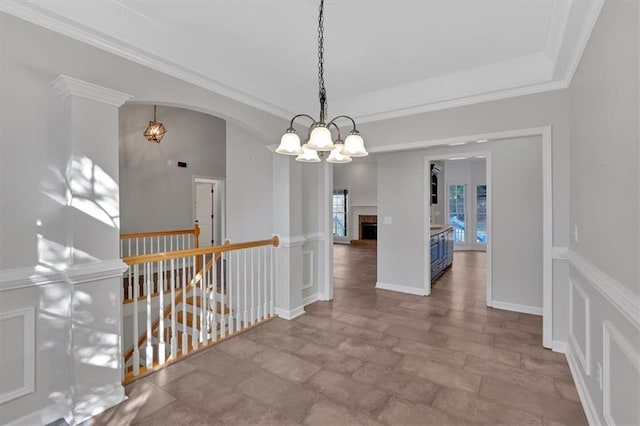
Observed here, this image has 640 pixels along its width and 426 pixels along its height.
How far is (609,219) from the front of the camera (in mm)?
1629

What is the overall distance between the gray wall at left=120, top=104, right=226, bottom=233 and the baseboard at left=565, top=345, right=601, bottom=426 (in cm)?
686

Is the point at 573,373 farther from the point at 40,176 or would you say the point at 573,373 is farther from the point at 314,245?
the point at 40,176

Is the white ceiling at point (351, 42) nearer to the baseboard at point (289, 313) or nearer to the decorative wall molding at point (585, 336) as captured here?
the decorative wall molding at point (585, 336)

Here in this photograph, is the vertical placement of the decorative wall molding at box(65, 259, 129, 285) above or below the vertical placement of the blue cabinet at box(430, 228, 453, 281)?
above

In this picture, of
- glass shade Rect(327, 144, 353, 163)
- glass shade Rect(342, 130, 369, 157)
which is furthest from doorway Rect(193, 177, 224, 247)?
glass shade Rect(342, 130, 369, 157)

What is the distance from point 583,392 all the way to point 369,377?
1.51m

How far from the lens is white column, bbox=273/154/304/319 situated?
3832mm

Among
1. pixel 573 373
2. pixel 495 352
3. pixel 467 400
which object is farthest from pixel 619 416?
pixel 495 352

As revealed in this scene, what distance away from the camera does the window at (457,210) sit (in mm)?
10273

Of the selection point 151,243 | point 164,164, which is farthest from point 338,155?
point 164,164

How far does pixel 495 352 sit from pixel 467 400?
0.95m

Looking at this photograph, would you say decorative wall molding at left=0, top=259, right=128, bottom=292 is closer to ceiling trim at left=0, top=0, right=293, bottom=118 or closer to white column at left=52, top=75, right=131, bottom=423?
white column at left=52, top=75, right=131, bottom=423

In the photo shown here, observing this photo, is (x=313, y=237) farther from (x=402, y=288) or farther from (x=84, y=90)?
(x=84, y=90)

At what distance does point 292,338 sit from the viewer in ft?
10.6
